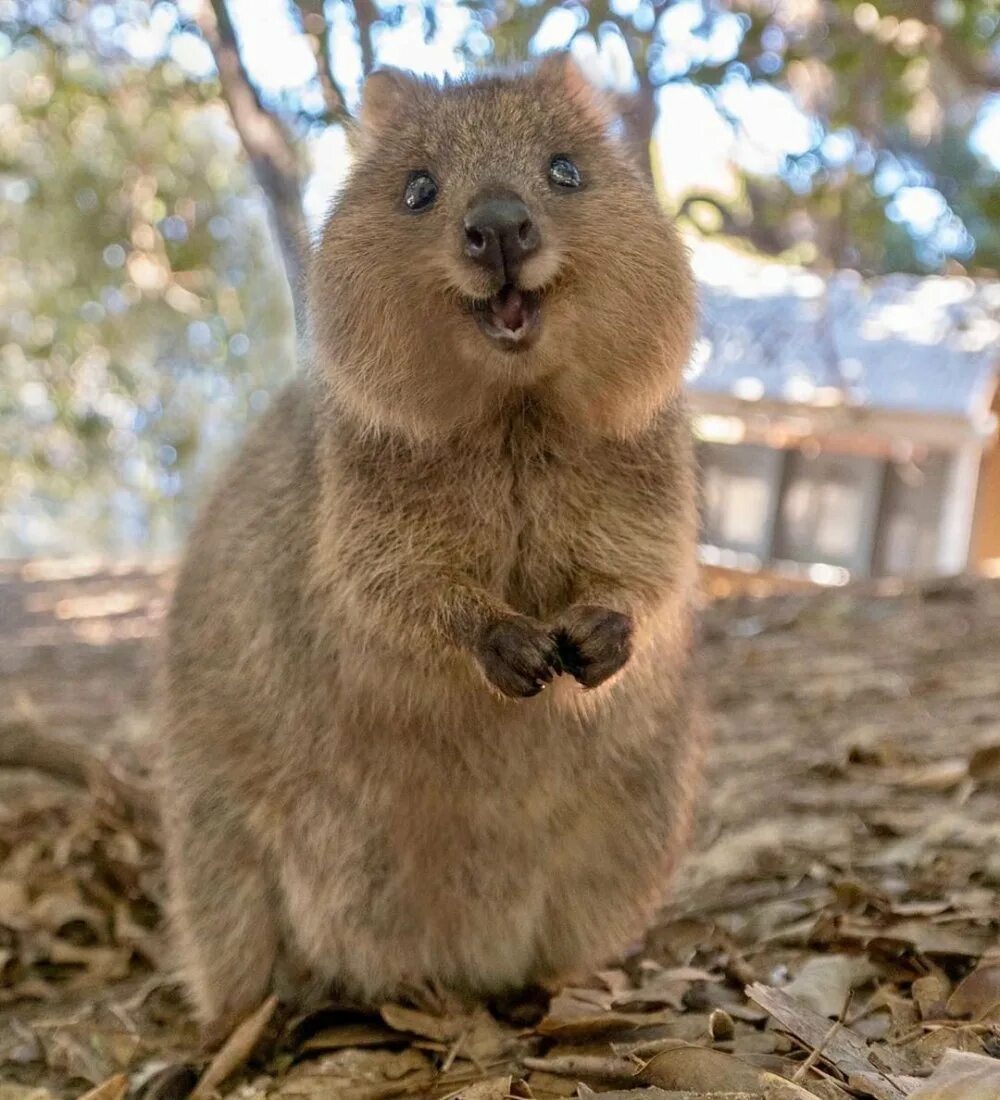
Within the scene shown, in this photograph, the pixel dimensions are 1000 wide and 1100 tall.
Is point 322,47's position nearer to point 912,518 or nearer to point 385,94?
point 385,94

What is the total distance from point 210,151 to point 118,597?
10.8 ft

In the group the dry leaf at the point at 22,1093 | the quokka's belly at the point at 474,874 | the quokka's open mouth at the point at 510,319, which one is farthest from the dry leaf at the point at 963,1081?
the dry leaf at the point at 22,1093

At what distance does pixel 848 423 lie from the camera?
824 centimetres

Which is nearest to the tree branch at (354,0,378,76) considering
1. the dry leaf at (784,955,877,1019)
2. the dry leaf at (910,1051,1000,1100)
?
the dry leaf at (784,955,877,1019)

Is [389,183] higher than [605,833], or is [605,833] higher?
[389,183]

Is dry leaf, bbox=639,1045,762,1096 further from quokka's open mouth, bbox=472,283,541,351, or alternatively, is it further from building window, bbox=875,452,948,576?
building window, bbox=875,452,948,576

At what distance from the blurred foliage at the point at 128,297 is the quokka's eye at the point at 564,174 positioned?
470 centimetres

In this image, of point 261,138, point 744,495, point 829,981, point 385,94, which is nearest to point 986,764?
point 829,981

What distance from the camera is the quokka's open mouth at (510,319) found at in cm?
233

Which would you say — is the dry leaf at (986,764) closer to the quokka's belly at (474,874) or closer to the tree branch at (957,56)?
the quokka's belly at (474,874)

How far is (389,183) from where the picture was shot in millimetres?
2646

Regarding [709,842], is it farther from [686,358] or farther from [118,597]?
[118,597]

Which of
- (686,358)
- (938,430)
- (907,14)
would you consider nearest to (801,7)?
(907,14)

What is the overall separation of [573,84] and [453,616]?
1471mm
